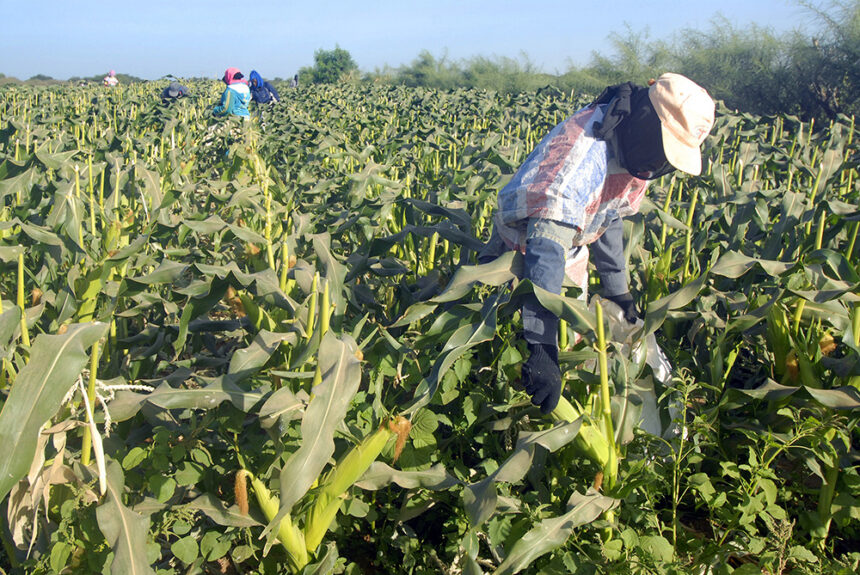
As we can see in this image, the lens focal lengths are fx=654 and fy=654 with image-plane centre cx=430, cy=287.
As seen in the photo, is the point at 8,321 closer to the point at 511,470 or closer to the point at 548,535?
the point at 511,470

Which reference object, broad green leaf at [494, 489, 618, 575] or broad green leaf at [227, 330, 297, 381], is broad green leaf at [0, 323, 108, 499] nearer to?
broad green leaf at [227, 330, 297, 381]

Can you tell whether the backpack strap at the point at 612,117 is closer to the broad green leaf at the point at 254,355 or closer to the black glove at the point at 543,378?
the black glove at the point at 543,378

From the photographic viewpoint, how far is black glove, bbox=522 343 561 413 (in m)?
2.02

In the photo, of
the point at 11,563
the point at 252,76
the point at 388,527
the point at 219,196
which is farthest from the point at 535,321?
the point at 252,76

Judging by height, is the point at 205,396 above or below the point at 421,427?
above

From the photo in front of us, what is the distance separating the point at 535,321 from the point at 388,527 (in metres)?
0.89

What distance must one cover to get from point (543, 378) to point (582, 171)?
753 mm

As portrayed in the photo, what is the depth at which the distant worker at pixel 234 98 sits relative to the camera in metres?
10.9

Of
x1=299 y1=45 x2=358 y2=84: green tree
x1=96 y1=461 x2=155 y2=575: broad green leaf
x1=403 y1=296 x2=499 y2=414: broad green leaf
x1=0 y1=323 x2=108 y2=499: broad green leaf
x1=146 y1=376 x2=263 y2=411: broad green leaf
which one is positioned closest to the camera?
x1=0 y1=323 x2=108 y2=499: broad green leaf

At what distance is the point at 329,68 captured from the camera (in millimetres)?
42594

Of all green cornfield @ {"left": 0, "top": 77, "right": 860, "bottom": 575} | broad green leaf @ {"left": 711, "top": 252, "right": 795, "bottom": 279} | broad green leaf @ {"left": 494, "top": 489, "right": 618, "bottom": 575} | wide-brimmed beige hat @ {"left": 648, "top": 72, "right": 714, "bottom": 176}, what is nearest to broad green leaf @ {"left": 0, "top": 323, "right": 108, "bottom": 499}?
green cornfield @ {"left": 0, "top": 77, "right": 860, "bottom": 575}

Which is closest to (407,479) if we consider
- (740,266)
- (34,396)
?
(34,396)

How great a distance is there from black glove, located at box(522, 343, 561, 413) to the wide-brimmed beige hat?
0.79 metres

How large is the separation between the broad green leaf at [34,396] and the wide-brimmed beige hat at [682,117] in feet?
6.17
